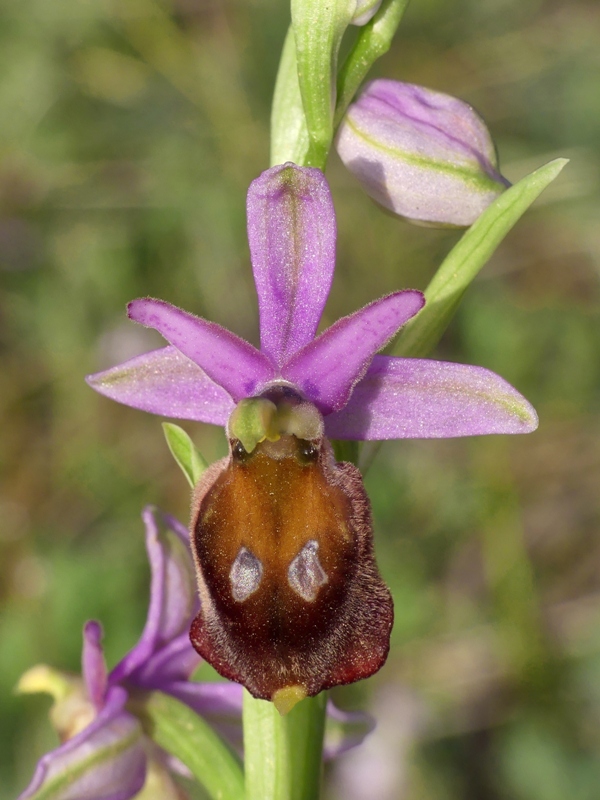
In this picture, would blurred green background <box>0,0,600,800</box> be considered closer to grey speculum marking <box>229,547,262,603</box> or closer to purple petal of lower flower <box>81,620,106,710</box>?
purple petal of lower flower <box>81,620,106,710</box>

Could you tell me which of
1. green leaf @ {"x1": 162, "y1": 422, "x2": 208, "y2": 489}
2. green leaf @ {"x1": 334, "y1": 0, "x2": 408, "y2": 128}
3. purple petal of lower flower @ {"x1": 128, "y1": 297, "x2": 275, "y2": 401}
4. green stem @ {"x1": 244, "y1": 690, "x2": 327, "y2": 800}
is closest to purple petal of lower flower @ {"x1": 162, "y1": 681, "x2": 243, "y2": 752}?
green stem @ {"x1": 244, "y1": 690, "x2": 327, "y2": 800}

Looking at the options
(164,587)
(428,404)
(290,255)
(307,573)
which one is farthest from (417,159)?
(164,587)

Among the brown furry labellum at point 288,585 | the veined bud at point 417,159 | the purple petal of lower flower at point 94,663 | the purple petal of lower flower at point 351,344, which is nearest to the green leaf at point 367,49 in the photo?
the veined bud at point 417,159

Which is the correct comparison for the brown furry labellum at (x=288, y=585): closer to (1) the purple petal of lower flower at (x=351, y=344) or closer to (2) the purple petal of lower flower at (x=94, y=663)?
(1) the purple petal of lower flower at (x=351, y=344)

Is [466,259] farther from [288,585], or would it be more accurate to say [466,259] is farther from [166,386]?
[288,585]

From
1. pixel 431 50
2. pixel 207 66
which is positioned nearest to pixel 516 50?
pixel 431 50

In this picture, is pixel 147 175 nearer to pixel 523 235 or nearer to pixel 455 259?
Answer: pixel 523 235

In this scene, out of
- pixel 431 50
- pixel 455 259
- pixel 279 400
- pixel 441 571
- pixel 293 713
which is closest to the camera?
pixel 279 400
